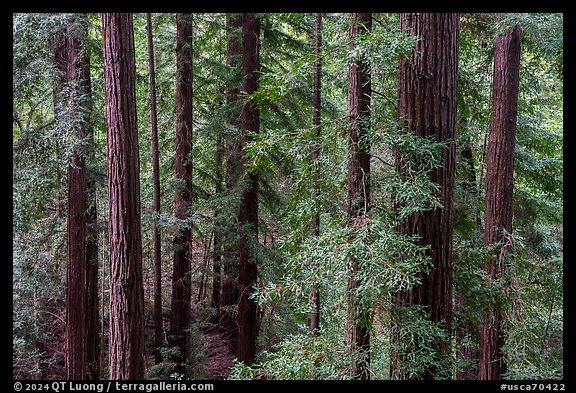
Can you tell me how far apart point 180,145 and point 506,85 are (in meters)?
7.12

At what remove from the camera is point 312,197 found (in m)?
4.40

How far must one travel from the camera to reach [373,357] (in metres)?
4.24

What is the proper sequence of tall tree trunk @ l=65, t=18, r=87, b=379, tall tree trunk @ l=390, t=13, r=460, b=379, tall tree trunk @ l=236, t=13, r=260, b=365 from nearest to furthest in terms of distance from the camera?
tall tree trunk @ l=390, t=13, r=460, b=379 → tall tree trunk @ l=65, t=18, r=87, b=379 → tall tree trunk @ l=236, t=13, r=260, b=365

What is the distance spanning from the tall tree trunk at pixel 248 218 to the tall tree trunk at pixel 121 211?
4.10 metres

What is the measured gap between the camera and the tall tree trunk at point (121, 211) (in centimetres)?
570

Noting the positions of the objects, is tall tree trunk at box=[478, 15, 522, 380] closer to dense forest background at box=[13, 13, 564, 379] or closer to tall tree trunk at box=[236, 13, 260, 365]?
dense forest background at box=[13, 13, 564, 379]

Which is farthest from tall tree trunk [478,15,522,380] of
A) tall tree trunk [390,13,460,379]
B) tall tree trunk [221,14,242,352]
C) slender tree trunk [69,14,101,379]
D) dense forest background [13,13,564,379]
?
slender tree trunk [69,14,101,379]

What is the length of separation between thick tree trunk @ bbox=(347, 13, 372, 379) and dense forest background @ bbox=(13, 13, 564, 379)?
0.07ft

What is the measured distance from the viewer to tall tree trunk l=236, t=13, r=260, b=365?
972cm

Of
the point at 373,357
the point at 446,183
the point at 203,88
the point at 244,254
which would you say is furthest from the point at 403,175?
the point at 203,88

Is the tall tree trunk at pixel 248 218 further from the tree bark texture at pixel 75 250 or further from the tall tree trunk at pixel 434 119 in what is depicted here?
the tall tree trunk at pixel 434 119

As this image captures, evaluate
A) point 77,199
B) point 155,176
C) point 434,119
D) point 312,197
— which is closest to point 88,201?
point 77,199
